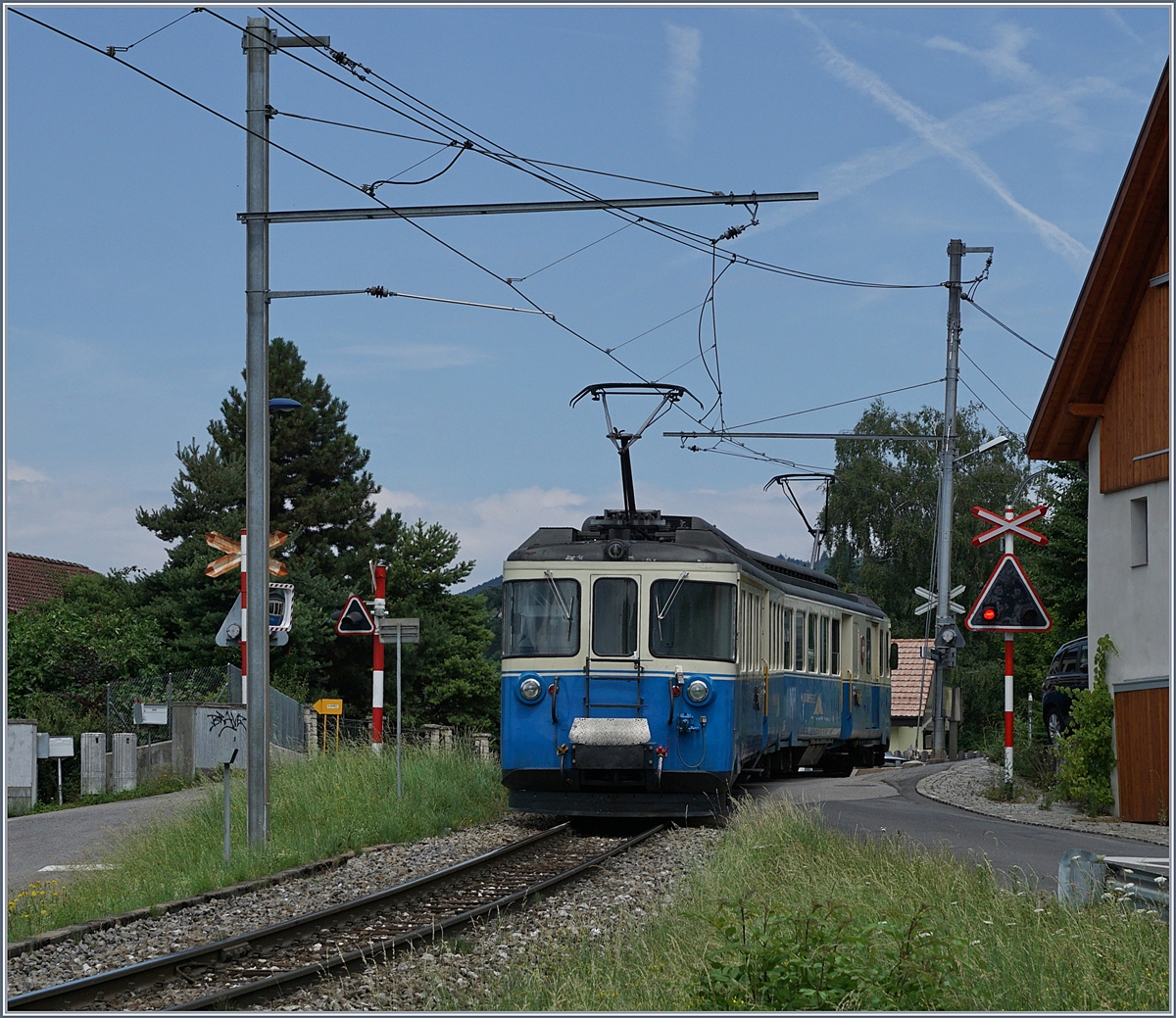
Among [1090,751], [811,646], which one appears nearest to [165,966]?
[1090,751]

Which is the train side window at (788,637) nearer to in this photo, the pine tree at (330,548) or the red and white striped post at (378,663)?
the red and white striped post at (378,663)

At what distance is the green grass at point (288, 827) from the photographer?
38.1ft

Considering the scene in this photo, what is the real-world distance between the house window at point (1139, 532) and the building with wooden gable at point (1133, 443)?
16 mm

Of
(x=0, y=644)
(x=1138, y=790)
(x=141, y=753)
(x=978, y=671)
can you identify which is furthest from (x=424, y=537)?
(x=0, y=644)

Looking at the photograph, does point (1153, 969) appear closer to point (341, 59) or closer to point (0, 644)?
point (0, 644)

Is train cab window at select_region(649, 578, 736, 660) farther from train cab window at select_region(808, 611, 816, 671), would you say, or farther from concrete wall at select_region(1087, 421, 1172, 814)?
train cab window at select_region(808, 611, 816, 671)

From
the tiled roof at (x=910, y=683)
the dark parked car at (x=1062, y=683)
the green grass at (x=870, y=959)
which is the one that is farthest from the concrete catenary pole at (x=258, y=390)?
the tiled roof at (x=910, y=683)

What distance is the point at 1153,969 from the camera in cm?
667

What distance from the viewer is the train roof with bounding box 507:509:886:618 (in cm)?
1592

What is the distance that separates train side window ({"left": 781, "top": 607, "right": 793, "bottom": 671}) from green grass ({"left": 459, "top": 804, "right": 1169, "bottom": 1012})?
1024 centimetres

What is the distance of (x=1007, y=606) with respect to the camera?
56.1 feet

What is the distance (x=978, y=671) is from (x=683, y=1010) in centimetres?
5449

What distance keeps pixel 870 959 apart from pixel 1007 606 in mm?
10929

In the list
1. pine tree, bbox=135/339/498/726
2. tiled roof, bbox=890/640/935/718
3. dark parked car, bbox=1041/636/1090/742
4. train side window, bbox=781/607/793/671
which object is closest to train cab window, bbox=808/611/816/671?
train side window, bbox=781/607/793/671
